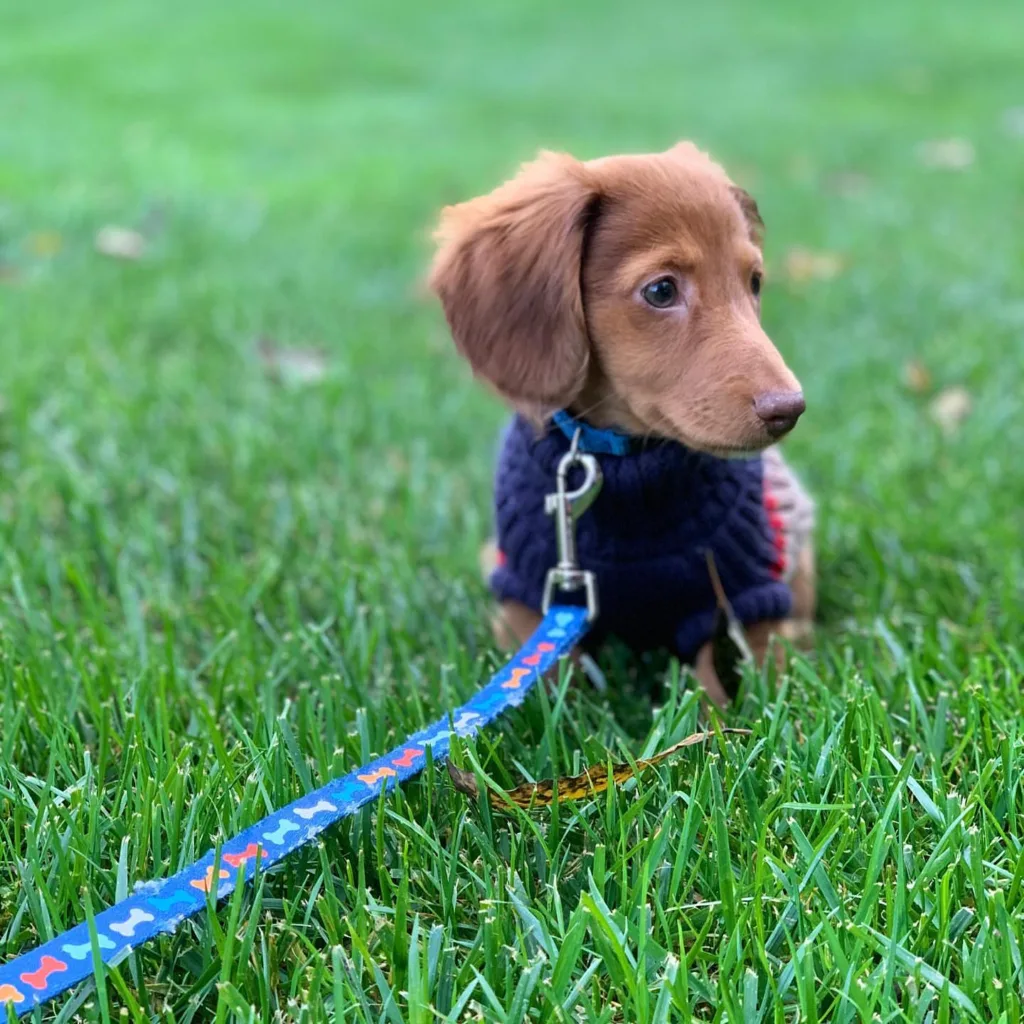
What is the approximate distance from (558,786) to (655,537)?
613 millimetres

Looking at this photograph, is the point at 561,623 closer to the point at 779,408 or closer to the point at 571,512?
the point at 571,512

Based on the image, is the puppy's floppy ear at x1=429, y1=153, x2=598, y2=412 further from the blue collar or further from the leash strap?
the leash strap

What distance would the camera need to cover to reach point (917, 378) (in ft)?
13.0

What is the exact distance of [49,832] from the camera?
Result: 1.56 m

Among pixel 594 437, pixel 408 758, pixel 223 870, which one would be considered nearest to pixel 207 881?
pixel 223 870

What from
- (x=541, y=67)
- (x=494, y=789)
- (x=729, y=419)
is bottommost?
(x=494, y=789)

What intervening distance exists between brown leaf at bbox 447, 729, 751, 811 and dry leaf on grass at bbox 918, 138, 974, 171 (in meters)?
6.63

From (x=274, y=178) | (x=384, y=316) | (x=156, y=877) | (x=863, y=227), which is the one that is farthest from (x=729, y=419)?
(x=274, y=178)

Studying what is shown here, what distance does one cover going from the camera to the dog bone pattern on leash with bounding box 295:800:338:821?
1.53 m

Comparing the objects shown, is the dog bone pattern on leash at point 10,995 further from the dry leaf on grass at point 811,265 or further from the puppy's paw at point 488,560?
the dry leaf on grass at point 811,265

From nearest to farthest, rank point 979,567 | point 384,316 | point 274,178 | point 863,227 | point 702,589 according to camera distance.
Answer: point 702,589
point 979,567
point 384,316
point 863,227
point 274,178

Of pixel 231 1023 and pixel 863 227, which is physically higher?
pixel 863 227

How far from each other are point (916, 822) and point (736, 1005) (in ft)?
1.49

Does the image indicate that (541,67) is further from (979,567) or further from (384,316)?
(979,567)
